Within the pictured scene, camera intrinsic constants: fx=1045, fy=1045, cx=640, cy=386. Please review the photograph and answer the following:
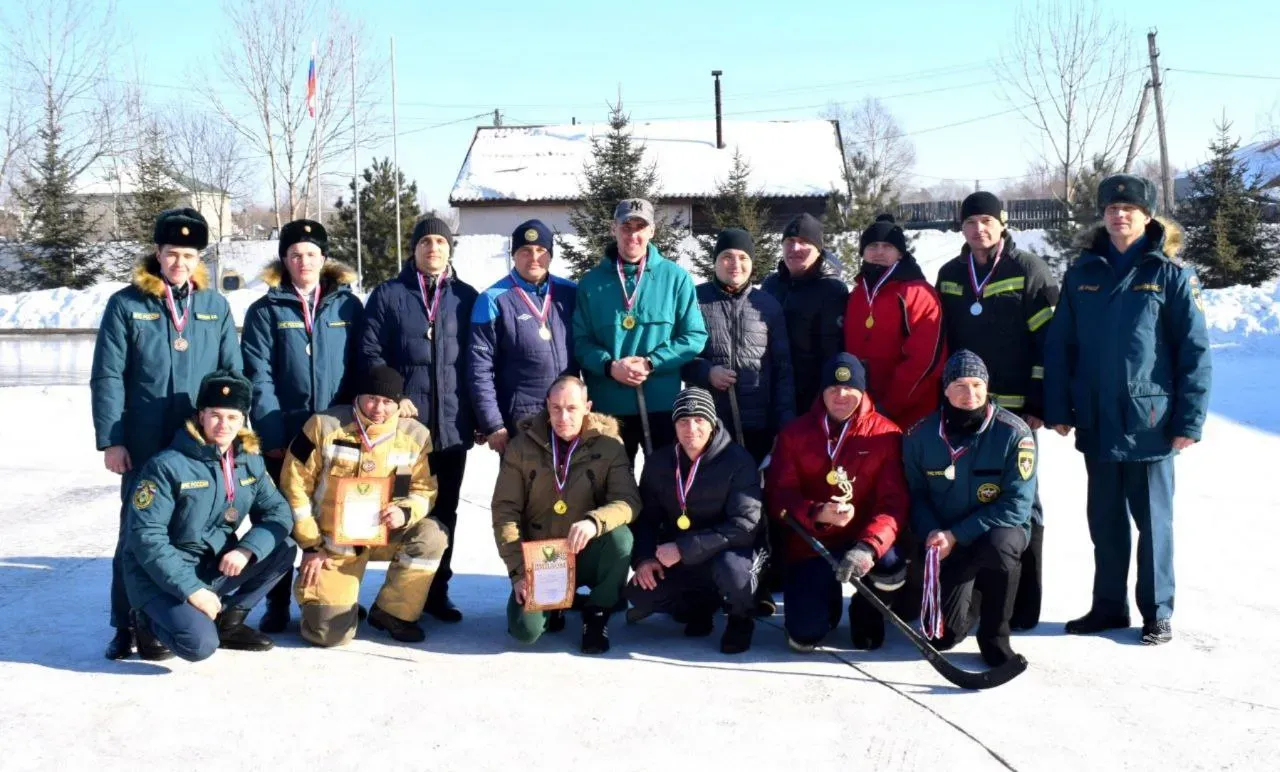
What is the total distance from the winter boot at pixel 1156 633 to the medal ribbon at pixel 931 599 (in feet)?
3.18

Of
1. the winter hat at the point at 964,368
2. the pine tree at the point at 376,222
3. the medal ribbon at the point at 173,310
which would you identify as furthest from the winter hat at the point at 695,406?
Result: the pine tree at the point at 376,222

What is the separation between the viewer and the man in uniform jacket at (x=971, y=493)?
4.43 m

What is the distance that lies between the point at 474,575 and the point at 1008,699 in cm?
312

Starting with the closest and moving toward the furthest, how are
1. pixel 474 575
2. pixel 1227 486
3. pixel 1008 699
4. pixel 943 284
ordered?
pixel 1008 699 < pixel 943 284 < pixel 474 575 < pixel 1227 486

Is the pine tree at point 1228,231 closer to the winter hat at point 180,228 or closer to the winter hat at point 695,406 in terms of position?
the winter hat at point 695,406

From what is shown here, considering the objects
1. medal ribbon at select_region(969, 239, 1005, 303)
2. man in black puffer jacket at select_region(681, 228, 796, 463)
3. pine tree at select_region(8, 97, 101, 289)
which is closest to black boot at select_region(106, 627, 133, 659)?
man in black puffer jacket at select_region(681, 228, 796, 463)

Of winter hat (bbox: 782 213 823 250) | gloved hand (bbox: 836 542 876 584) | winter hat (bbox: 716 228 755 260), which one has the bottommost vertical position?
gloved hand (bbox: 836 542 876 584)

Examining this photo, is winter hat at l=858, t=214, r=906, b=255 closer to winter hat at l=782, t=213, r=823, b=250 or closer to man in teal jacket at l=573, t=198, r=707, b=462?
winter hat at l=782, t=213, r=823, b=250

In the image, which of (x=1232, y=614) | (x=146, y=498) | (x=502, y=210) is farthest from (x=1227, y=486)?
(x=502, y=210)

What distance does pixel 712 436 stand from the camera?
15.7 ft

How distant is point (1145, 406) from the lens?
4645 millimetres

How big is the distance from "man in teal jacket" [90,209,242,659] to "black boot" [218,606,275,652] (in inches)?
9.8

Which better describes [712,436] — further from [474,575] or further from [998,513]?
[474,575]

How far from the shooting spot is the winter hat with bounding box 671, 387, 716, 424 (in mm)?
4676
